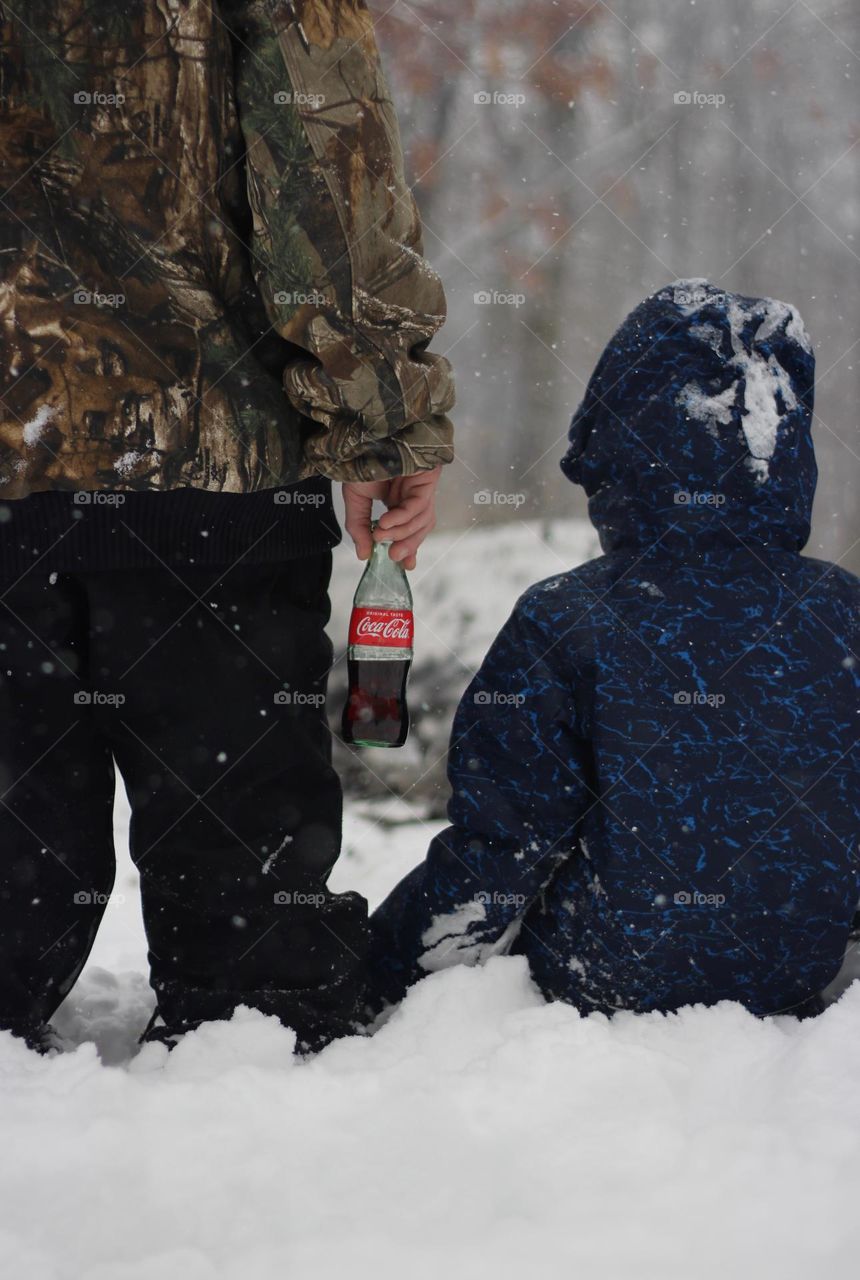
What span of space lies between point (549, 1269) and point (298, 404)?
3.22 ft

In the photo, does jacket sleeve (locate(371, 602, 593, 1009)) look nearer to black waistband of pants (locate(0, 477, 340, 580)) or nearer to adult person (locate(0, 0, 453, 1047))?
adult person (locate(0, 0, 453, 1047))

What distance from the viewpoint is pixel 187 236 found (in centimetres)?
131

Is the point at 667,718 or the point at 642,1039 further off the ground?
the point at 667,718

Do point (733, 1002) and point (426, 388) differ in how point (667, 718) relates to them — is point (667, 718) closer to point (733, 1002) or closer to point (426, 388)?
point (733, 1002)

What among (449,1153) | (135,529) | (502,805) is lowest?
(449,1153)

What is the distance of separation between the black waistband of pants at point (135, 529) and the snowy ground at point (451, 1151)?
60 centimetres

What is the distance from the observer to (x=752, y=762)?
1.50m

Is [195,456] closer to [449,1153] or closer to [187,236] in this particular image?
[187,236]

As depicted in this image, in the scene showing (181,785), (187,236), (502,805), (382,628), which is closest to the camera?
(187,236)

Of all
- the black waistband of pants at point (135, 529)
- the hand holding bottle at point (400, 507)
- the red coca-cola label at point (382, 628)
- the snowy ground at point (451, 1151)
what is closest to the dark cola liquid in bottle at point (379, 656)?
the red coca-cola label at point (382, 628)

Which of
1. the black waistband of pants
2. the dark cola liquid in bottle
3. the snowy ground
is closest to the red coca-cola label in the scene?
the dark cola liquid in bottle

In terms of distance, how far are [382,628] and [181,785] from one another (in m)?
0.40

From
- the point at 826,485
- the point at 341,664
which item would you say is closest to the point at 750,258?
the point at 826,485

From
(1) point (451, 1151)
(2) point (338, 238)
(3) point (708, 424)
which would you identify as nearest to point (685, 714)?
(3) point (708, 424)
